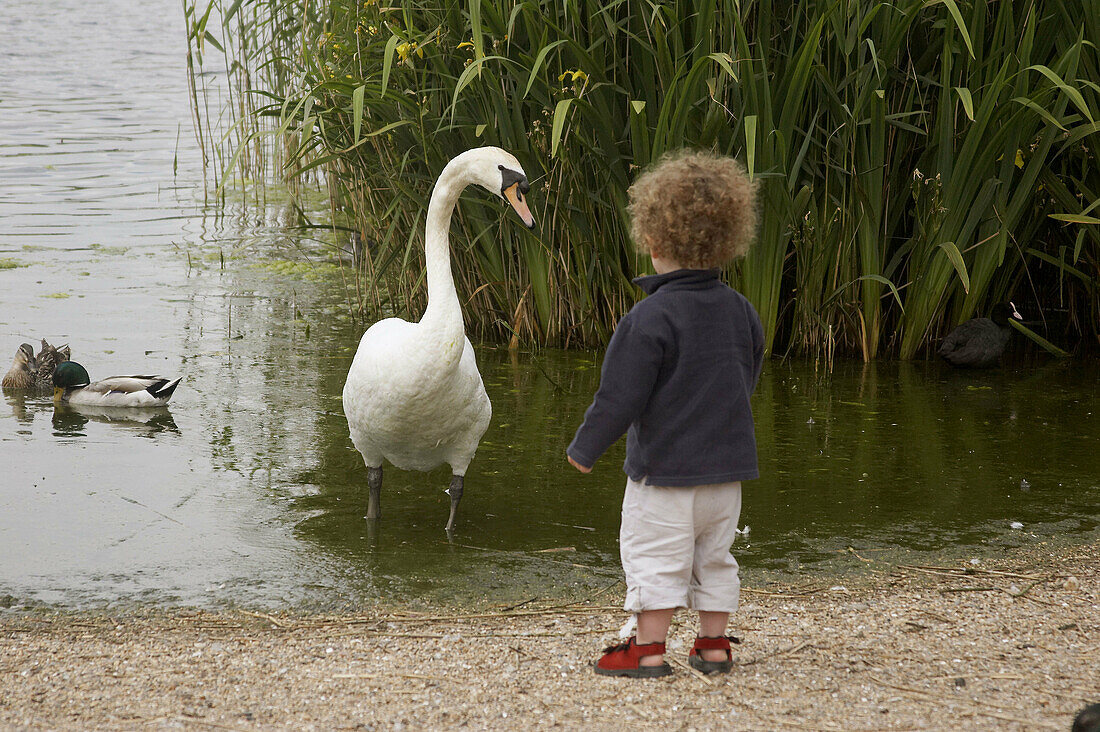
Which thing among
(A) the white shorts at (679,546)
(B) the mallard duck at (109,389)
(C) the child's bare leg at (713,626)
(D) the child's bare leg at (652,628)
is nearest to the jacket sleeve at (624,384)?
(A) the white shorts at (679,546)

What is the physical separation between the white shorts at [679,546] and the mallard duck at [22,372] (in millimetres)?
4843

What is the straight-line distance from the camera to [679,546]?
3.25m

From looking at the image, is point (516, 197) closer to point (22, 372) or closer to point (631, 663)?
point (631, 663)

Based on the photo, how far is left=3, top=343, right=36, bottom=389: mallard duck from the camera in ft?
22.9

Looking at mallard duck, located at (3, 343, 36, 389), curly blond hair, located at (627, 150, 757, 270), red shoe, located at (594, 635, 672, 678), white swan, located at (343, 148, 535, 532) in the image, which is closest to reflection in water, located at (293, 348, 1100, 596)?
white swan, located at (343, 148, 535, 532)

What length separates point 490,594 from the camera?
425cm

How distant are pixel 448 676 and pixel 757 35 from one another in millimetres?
4316

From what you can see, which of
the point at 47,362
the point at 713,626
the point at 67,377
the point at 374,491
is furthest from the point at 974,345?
the point at 47,362

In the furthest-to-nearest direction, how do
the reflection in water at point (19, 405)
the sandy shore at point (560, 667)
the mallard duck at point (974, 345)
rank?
1. the mallard duck at point (974, 345)
2. the reflection in water at point (19, 405)
3. the sandy shore at point (560, 667)

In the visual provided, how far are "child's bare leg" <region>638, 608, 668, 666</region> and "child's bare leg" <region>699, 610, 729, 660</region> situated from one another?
2 centimetres

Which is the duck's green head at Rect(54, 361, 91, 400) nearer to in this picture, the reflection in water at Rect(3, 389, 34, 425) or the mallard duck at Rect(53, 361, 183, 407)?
the mallard duck at Rect(53, 361, 183, 407)

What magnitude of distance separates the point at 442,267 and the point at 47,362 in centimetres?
338

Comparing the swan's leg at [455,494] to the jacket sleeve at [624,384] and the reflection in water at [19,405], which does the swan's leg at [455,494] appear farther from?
the reflection in water at [19,405]

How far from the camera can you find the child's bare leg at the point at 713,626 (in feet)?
11.0
